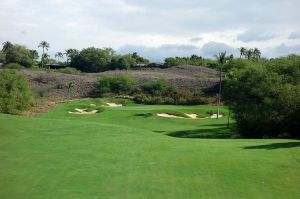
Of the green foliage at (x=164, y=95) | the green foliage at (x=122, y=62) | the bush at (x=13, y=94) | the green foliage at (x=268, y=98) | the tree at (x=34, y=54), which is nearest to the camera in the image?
the green foliage at (x=268, y=98)

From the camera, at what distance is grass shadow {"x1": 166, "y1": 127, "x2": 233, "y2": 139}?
136ft

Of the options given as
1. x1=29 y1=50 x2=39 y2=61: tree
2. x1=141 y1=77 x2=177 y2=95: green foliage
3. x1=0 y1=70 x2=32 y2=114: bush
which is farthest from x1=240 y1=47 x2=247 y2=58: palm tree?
x1=0 y1=70 x2=32 y2=114: bush

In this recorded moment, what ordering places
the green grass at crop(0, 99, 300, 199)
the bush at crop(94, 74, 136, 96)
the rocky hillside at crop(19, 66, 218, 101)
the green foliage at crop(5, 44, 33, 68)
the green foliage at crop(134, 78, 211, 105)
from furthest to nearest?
the green foliage at crop(5, 44, 33, 68) < the bush at crop(94, 74, 136, 96) < the rocky hillside at crop(19, 66, 218, 101) < the green foliage at crop(134, 78, 211, 105) < the green grass at crop(0, 99, 300, 199)

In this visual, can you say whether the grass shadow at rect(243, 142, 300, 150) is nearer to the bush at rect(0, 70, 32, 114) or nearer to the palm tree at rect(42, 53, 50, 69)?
the bush at rect(0, 70, 32, 114)

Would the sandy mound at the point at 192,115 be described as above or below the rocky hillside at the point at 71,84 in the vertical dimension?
below

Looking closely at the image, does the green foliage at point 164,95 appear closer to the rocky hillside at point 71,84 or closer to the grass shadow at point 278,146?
the rocky hillside at point 71,84

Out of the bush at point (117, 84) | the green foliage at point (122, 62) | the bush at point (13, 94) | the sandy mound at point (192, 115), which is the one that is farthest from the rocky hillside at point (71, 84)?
the green foliage at point (122, 62)

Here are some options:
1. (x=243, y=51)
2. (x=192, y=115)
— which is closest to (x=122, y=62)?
(x=243, y=51)

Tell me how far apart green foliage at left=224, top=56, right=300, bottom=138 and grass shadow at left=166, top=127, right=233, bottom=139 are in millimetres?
2172

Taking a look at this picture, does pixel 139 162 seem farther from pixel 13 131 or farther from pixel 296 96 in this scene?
pixel 296 96

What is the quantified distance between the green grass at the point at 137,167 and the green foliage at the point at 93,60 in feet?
332

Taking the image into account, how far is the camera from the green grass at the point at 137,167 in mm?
15773

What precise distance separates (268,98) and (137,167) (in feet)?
74.1

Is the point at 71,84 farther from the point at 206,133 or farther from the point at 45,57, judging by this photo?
the point at 45,57
